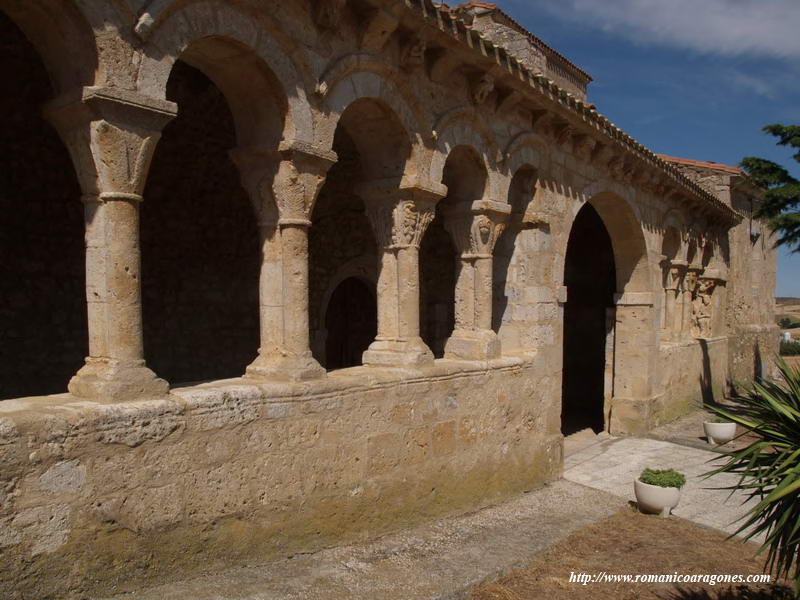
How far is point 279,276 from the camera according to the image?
407 centimetres

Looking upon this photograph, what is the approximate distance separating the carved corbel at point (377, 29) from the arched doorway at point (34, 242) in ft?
10.7

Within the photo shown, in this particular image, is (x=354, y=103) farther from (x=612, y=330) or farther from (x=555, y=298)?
(x=612, y=330)

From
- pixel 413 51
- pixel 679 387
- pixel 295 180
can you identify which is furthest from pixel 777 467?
pixel 679 387

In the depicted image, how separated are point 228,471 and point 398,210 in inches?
94.4

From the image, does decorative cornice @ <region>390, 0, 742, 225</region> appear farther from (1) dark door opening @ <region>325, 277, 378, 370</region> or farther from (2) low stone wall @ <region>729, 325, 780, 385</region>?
(2) low stone wall @ <region>729, 325, 780, 385</region>

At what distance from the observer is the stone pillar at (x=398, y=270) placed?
496 centimetres

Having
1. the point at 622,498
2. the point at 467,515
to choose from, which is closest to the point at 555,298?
the point at 622,498

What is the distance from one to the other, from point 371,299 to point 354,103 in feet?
15.9

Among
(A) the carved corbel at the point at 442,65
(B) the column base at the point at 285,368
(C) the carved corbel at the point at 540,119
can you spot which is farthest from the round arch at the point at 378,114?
(C) the carved corbel at the point at 540,119

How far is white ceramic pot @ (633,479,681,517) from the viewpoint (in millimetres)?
5902

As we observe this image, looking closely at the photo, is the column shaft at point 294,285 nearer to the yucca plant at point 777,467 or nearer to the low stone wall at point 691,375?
the yucca plant at point 777,467

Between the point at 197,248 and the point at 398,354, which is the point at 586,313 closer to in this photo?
the point at 197,248

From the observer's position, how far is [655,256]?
9.56 m

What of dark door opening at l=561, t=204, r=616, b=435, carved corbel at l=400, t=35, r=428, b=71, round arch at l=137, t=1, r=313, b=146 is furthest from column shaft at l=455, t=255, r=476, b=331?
dark door opening at l=561, t=204, r=616, b=435
